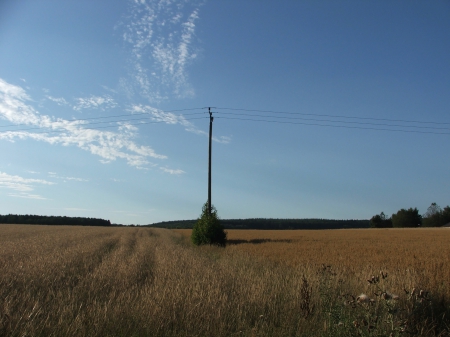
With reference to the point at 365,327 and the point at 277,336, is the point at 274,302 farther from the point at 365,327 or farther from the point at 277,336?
the point at 365,327

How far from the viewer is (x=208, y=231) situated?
26078mm

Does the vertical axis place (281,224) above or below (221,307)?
above

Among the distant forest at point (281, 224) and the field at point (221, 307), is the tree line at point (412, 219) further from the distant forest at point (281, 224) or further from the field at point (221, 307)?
the field at point (221, 307)

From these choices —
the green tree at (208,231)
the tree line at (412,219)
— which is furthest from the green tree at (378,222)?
the green tree at (208,231)

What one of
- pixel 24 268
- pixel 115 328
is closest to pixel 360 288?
pixel 115 328

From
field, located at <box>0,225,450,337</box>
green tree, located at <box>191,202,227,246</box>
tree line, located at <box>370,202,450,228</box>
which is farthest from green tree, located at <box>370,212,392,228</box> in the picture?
field, located at <box>0,225,450,337</box>

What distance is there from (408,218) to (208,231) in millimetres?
113352

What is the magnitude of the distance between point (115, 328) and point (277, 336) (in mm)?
2394

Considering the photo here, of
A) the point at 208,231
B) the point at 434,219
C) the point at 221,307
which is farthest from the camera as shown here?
the point at 434,219

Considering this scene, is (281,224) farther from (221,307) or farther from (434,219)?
(221,307)

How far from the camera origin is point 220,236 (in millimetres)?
26688

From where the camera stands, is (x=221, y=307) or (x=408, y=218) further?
(x=408, y=218)

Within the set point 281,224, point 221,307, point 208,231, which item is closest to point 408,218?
point 281,224

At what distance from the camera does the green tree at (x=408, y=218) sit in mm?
117938
